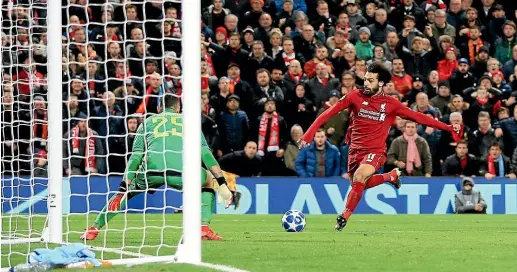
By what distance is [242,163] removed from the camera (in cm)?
2044

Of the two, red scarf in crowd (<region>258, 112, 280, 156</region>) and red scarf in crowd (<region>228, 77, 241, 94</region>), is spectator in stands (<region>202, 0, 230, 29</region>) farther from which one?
red scarf in crowd (<region>258, 112, 280, 156</region>)

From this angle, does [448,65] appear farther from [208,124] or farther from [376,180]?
[376,180]

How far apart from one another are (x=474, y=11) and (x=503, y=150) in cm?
337

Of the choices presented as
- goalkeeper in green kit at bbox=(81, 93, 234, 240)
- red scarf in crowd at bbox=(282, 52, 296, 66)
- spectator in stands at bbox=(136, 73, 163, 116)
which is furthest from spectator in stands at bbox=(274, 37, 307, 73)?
goalkeeper in green kit at bbox=(81, 93, 234, 240)

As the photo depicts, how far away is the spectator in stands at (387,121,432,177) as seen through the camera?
20.5 m

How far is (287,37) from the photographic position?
2158 centimetres

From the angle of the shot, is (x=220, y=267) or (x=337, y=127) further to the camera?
(x=337, y=127)

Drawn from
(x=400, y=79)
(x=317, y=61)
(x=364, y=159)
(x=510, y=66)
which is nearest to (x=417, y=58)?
(x=400, y=79)

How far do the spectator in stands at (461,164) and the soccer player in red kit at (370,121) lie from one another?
6.40 m

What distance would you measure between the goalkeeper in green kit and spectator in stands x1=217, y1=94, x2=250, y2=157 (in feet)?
24.6

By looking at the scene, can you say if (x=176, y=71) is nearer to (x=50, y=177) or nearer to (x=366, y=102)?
(x=366, y=102)

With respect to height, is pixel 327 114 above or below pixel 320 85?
below

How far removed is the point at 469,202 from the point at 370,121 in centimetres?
680

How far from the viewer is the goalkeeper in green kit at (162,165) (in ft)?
40.0
